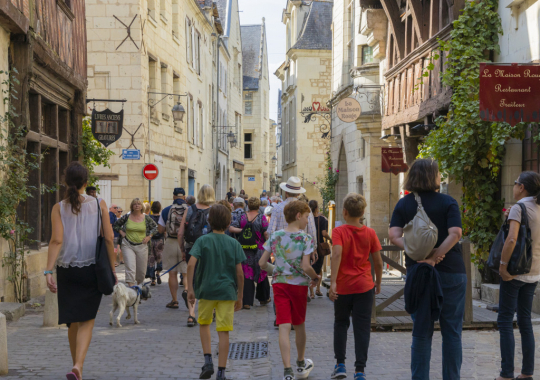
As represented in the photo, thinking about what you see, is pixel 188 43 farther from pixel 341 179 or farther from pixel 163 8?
pixel 341 179

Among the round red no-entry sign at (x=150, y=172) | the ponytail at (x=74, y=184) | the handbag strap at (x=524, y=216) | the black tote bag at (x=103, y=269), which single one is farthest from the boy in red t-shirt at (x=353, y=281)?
the round red no-entry sign at (x=150, y=172)

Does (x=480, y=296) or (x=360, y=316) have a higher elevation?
(x=360, y=316)

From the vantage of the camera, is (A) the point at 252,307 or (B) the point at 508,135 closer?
(B) the point at 508,135

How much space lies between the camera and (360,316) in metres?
5.52

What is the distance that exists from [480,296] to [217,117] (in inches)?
1088

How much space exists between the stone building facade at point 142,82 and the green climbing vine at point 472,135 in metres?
10.9

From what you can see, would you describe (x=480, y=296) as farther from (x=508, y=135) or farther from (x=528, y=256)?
(x=528, y=256)

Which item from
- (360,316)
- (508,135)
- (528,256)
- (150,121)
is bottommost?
(360,316)

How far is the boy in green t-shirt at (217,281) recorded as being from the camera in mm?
5699

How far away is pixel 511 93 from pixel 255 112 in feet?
159

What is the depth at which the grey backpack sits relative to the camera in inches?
175

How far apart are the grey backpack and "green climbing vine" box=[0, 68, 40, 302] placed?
6221mm

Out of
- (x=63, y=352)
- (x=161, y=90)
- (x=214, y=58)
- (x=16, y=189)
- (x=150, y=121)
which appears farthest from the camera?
(x=214, y=58)

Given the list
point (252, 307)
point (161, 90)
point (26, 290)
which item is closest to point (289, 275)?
point (252, 307)
